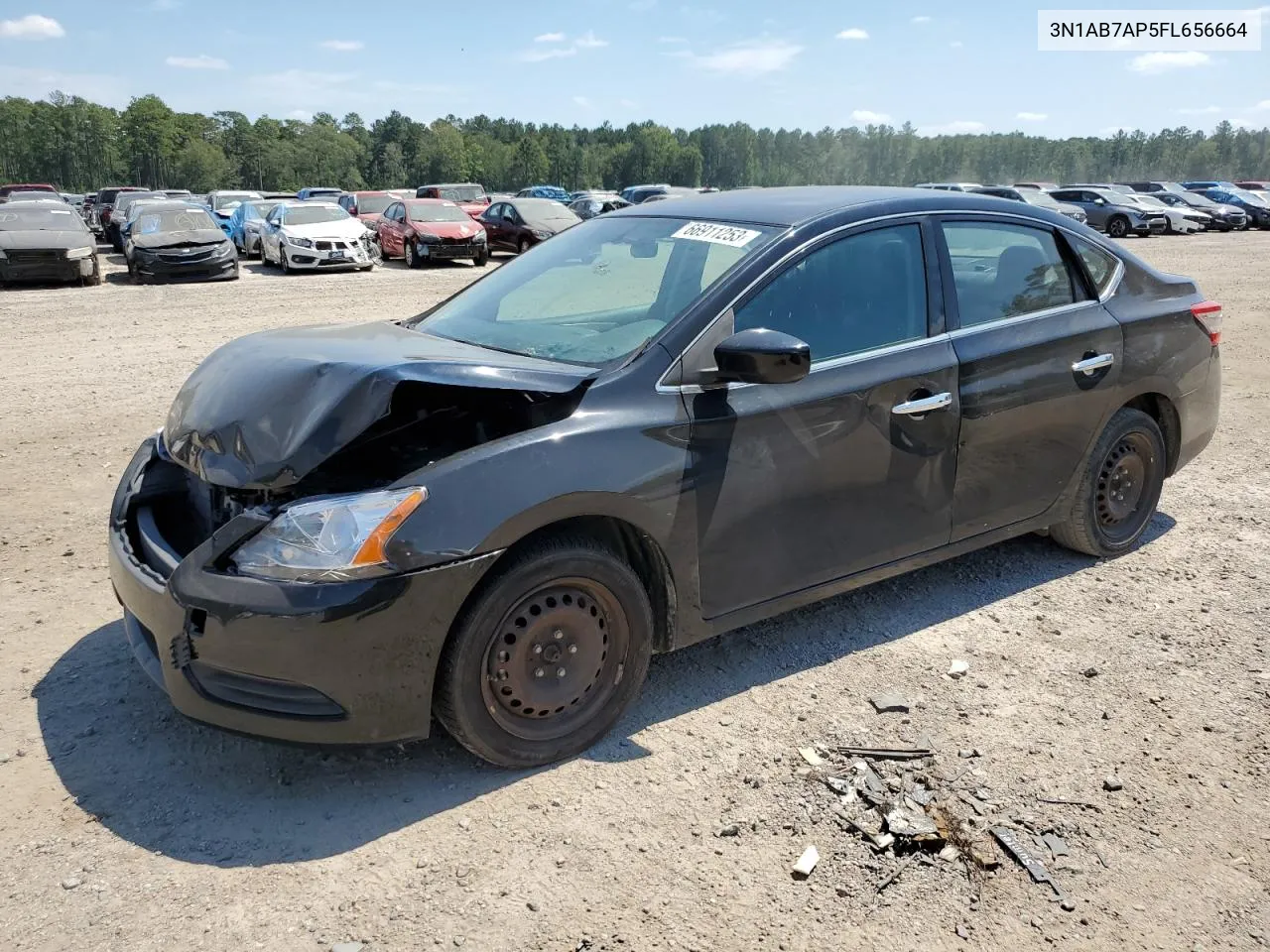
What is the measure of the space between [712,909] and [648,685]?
3.98ft

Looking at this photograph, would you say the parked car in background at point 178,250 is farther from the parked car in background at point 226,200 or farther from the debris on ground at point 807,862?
the debris on ground at point 807,862

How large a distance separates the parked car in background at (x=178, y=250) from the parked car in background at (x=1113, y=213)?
2611 cm

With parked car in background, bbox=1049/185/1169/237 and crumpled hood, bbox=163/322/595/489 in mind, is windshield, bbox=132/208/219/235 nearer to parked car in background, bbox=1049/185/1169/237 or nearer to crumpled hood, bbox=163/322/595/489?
crumpled hood, bbox=163/322/595/489

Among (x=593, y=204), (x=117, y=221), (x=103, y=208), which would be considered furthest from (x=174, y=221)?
(x=593, y=204)

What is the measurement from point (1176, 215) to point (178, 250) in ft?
102

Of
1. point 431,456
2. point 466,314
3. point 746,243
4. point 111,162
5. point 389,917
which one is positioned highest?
point 111,162

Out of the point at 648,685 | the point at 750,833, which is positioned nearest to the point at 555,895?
the point at 750,833

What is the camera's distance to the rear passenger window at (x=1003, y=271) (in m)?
4.03

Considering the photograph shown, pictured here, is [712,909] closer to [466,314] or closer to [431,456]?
[431,456]

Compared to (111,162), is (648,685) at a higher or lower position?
lower

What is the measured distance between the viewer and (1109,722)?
11.2ft

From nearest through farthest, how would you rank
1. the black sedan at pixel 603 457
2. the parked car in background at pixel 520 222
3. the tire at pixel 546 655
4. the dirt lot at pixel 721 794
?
the dirt lot at pixel 721 794 < the black sedan at pixel 603 457 < the tire at pixel 546 655 < the parked car in background at pixel 520 222

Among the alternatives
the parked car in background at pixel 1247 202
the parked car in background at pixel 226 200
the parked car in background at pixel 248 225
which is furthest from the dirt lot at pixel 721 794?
the parked car in background at pixel 1247 202

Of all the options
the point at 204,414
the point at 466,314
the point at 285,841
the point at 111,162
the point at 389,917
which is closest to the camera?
the point at 389,917
